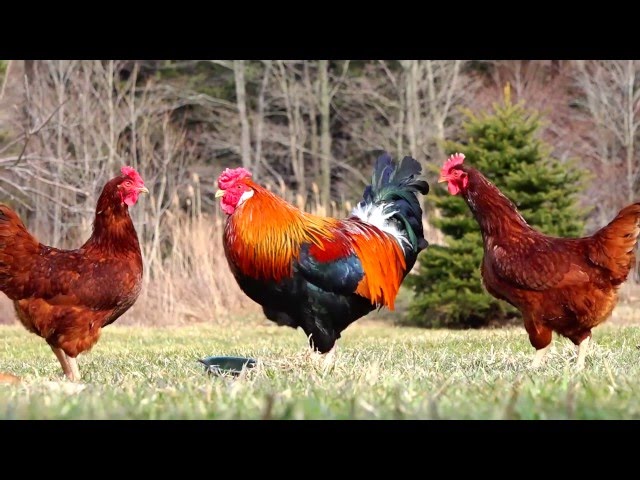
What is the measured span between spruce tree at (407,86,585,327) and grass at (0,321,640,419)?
11.8 ft

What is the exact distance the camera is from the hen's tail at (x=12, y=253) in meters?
5.61

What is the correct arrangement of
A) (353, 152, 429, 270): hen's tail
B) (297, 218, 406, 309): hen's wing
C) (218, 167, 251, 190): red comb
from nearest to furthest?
(297, 218, 406, 309): hen's wing < (218, 167, 251, 190): red comb < (353, 152, 429, 270): hen's tail

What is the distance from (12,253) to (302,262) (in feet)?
6.57

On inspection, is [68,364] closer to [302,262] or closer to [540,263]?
[302,262]

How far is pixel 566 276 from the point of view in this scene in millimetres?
5492

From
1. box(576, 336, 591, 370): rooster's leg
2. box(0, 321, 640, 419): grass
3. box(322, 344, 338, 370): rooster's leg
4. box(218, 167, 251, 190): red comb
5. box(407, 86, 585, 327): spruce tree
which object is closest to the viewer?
box(0, 321, 640, 419): grass

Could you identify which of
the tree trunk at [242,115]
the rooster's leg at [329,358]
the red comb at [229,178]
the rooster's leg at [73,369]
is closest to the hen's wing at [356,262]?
the rooster's leg at [329,358]

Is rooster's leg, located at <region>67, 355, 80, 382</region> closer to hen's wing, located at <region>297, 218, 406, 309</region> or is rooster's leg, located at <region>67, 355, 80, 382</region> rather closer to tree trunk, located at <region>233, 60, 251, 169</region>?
hen's wing, located at <region>297, 218, 406, 309</region>

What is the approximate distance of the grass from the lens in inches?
134

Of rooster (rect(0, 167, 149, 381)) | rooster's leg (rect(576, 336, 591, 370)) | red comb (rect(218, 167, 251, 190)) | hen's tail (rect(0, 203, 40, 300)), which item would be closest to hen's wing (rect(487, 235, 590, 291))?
rooster's leg (rect(576, 336, 591, 370))

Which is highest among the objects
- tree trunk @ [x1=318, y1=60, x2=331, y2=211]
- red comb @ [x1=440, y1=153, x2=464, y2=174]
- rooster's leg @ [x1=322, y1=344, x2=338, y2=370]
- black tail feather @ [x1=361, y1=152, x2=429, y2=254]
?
tree trunk @ [x1=318, y1=60, x2=331, y2=211]

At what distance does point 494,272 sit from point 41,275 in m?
3.13

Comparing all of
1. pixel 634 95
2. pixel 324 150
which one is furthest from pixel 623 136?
pixel 324 150

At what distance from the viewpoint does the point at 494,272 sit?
5723mm
